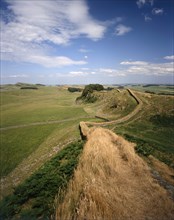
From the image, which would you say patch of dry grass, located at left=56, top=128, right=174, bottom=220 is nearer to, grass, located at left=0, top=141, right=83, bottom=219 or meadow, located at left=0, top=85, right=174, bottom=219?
meadow, located at left=0, top=85, right=174, bottom=219

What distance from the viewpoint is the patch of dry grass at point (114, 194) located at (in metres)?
7.60

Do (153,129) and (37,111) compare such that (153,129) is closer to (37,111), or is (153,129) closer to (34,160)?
(34,160)

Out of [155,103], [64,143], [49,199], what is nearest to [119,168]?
[49,199]

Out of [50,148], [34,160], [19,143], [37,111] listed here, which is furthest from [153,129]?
[37,111]

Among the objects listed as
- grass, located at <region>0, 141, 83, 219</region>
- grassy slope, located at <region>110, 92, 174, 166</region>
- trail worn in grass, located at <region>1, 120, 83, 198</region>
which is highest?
grassy slope, located at <region>110, 92, 174, 166</region>

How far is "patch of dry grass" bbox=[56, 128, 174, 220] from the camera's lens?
299 inches

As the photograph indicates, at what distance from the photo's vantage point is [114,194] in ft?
28.6

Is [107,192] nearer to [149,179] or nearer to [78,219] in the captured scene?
[78,219]

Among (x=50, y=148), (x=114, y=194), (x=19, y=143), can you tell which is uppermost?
(x=114, y=194)

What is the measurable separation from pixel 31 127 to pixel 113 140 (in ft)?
77.7

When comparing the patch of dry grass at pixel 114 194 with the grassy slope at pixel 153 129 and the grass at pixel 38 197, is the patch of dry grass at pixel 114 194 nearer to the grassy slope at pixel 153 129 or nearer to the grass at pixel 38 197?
the grass at pixel 38 197

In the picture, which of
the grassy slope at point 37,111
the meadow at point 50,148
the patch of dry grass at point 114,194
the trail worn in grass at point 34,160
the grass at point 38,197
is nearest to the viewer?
the patch of dry grass at point 114,194

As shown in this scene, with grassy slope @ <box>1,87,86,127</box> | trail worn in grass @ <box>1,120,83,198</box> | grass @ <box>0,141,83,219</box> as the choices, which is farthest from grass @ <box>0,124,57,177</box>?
grass @ <box>0,141,83,219</box>

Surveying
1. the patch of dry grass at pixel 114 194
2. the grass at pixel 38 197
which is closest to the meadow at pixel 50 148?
the grass at pixel 38 197
